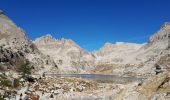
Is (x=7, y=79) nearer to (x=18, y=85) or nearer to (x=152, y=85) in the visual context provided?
(x=18, y=85)

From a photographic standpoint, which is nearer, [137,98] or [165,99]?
[165,99]

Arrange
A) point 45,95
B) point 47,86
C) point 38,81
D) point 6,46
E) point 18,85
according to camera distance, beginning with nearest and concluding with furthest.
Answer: point 45,95 < point 18,85 < point 47,86 < point 38,81 < point 6,46

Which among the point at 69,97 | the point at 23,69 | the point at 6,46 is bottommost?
the point at 69,97

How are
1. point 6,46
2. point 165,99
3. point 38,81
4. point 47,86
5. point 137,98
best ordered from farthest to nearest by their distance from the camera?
point 6,46 → point 38,81 → point 47,86 → point 137,98 → point 165,99

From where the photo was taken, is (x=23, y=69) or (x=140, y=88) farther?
(x=23, y=69)

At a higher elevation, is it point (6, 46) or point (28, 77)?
point (6, 46)

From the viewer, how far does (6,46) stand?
650ft

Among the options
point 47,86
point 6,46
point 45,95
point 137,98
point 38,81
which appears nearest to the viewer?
point 137,98

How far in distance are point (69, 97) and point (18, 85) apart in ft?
42.8

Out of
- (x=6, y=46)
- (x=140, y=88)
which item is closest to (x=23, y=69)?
(x=140, y=88)

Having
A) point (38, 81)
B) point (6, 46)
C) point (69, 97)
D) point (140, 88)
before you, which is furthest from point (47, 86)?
point (6, 46)

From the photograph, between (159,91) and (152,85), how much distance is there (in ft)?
5.01

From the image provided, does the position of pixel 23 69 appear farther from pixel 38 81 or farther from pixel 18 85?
pixel 18 85

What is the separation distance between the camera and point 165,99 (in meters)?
21.1
